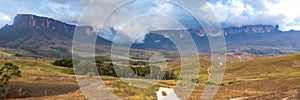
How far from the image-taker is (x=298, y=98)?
60750 millimetres

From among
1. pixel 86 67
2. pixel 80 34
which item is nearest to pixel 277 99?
pixel 80 34

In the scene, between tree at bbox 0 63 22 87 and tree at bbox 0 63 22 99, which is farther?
tree at bbox 0 63 22 87

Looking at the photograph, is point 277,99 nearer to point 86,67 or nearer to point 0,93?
Result: point 0,93

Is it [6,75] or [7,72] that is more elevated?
[7,72]

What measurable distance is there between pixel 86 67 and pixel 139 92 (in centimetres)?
10182

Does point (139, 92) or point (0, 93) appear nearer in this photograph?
point (139, 92)

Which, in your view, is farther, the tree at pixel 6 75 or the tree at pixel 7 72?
the tree at pixel 7 72

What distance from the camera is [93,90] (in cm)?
7844

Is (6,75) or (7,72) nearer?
(6,75)

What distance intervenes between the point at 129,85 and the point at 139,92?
11995mm

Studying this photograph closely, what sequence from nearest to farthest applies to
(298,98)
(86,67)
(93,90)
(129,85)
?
(298,98) < (93,90) < (129,85) < (86,67)

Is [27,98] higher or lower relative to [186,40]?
lower

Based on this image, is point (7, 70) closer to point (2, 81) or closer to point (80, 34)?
point (2, 81)

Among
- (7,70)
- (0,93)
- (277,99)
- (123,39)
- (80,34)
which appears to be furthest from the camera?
(7,70)
